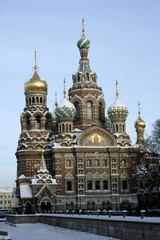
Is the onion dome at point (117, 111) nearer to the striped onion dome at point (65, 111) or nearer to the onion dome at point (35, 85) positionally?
the striped onion dome at point (65, 111)

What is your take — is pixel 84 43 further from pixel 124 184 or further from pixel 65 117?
pixel 124 184

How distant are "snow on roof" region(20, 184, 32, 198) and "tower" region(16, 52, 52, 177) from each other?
3237mm

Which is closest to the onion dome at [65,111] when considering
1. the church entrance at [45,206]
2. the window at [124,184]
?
the window at [124,184]

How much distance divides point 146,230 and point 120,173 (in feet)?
99.7

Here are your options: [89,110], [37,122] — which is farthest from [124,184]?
[37,122]

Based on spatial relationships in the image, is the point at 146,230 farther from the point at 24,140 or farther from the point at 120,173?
the point at 24,140

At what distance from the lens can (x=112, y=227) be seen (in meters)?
23.6

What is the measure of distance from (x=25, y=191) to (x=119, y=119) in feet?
47.1

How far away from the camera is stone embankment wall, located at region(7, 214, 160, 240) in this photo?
19.4 meters

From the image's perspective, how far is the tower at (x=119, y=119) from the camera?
52.3 meters

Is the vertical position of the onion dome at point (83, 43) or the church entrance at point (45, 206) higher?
the onion dome at point (83, 43)

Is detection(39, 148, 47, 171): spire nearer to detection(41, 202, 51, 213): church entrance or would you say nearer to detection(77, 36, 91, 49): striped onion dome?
detection(41, 202, 51, 213): church entrance

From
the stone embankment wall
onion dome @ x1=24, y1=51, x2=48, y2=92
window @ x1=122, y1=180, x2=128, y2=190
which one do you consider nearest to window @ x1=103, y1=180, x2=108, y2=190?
window @ x1=122, y1=180, x2=128, y2=190

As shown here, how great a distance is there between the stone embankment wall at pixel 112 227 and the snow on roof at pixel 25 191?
969 cm
